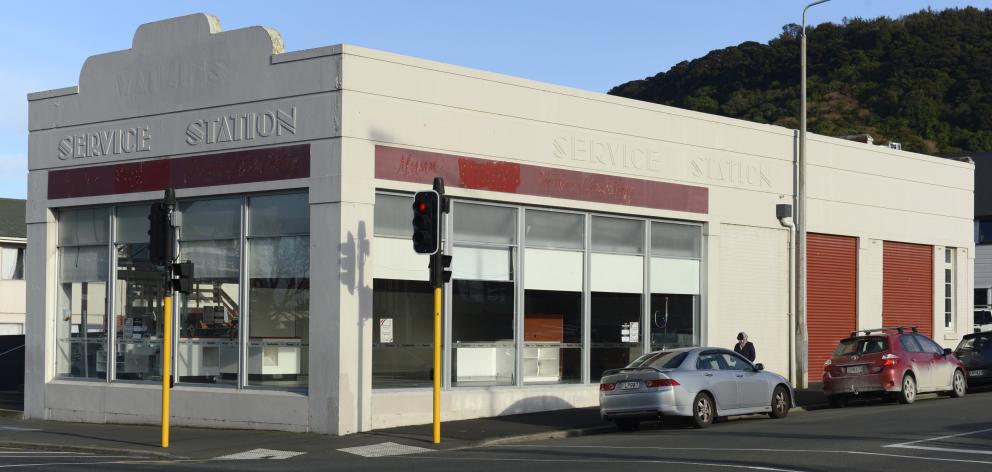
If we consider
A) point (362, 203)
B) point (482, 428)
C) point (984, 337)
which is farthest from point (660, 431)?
point (984, 337)

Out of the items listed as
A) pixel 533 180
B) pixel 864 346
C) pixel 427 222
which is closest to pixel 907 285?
pixel 864 346

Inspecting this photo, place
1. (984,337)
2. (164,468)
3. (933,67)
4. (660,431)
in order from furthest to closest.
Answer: (933,67)
(984,337)
(660,431)
(164,468)

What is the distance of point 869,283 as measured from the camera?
3266cm

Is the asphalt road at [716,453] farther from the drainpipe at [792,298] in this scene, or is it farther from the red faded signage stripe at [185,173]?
the drainpipe at [792,298]

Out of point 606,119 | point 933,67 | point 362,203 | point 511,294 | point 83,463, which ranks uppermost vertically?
point 933,67

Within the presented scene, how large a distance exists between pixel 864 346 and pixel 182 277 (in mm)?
13771

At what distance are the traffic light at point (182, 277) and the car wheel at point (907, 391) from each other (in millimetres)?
14126

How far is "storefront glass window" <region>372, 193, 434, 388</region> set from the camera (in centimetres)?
2209

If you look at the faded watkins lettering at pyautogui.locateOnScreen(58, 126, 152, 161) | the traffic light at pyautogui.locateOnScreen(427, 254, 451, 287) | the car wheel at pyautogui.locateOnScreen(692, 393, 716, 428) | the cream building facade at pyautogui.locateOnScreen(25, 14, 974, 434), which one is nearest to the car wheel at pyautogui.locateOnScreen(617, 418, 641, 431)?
the car wheel at pyautogui.locateOnScreen(692, 393, 716, 428)

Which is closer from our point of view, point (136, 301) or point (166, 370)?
point (166, 370)

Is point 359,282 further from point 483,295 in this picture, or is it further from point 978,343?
point 978,343

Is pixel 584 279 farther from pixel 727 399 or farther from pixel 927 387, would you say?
pixel 927 387

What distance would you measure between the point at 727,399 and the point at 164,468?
9691 millimetres

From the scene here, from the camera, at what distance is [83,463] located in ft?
56.4
